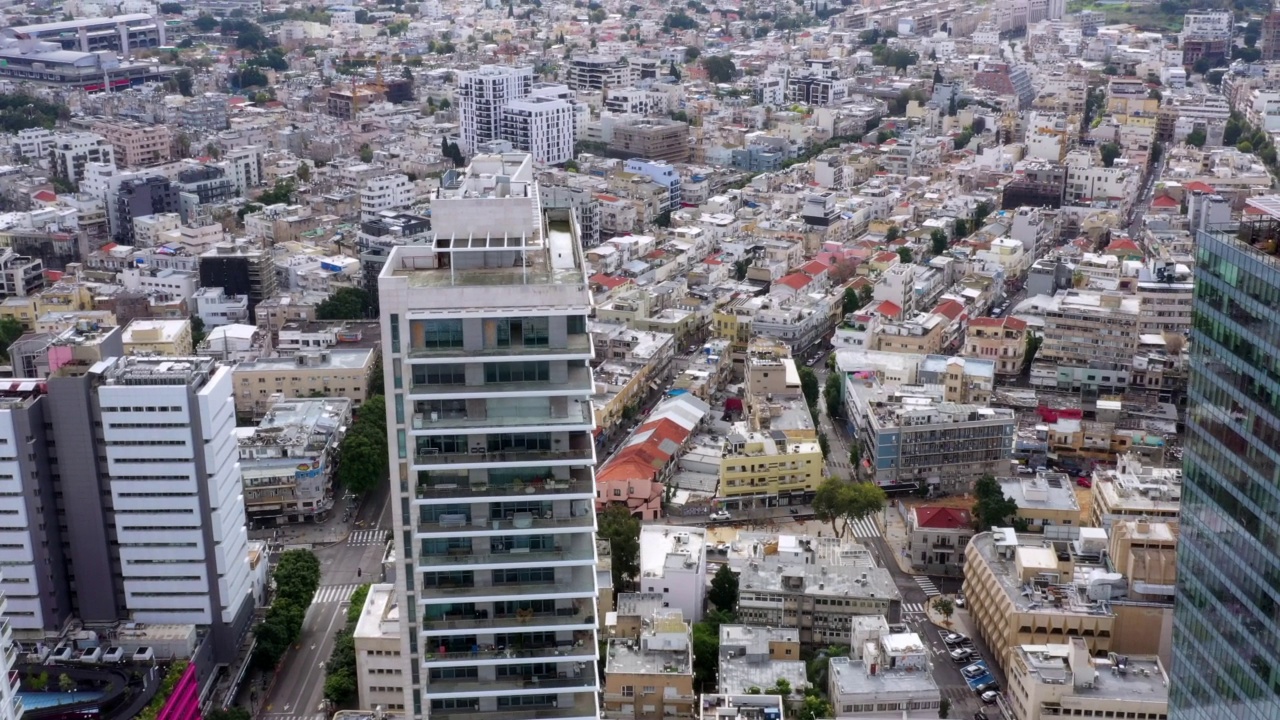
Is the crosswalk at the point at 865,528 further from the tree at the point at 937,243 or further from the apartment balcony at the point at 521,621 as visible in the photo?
the tree at the point at 937,243

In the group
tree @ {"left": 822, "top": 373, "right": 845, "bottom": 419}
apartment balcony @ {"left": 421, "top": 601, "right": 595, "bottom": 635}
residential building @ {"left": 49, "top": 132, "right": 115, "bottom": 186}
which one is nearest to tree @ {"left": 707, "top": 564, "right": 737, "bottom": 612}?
tree @ {"left": 822, "top": 373, "right": 845, "bottom": 419}

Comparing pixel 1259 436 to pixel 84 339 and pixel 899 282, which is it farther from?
pixel 899 282

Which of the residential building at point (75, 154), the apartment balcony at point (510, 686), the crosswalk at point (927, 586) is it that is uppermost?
the residential building at point (75, 154)

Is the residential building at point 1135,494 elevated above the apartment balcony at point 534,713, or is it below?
below

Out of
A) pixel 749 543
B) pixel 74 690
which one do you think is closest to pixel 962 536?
pixel 749 543

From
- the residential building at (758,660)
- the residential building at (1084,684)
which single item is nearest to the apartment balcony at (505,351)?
the residential building at (758,660)

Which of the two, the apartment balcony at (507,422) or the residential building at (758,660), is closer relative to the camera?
the apartment balcony at (507,422)

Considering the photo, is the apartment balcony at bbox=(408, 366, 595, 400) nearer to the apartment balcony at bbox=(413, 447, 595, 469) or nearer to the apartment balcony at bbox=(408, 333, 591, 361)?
the apartment balcony at bbox=(408, 333, 591, 361)

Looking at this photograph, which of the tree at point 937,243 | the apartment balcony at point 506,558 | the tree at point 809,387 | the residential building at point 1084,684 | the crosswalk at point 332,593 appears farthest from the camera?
the tree at point 937,243
